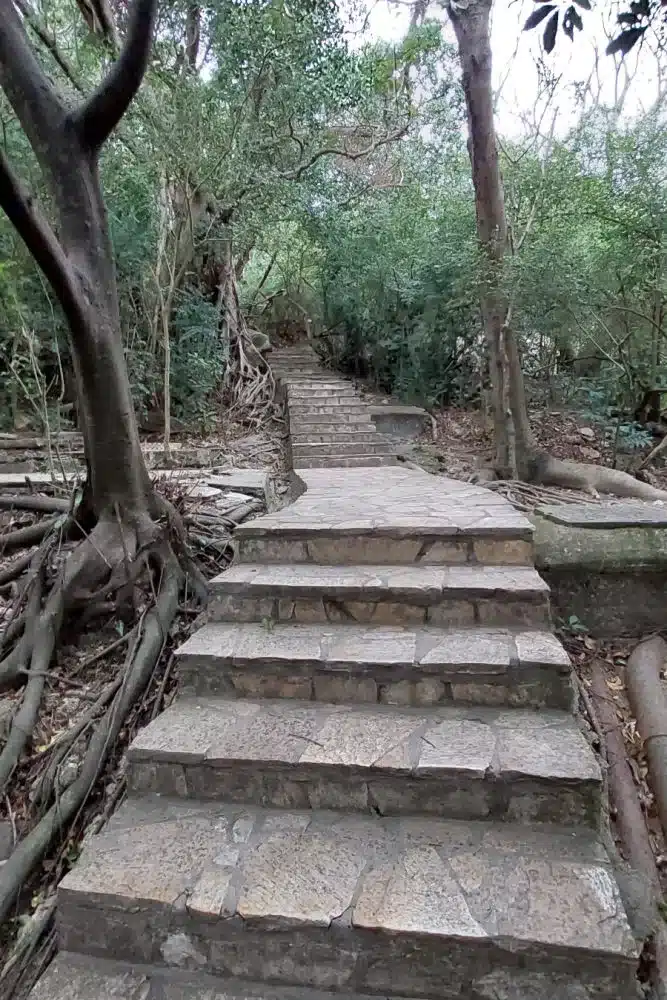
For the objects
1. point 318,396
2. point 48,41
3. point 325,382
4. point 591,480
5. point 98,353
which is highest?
point 48,41

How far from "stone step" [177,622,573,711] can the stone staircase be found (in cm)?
375

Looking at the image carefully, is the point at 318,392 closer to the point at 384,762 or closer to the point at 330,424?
the point at 330,424

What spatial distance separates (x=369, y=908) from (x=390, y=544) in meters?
1.63

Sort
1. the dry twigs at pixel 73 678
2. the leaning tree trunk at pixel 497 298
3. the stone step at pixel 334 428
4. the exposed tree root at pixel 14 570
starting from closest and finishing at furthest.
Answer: the dry twigs at pixel 73 678 → the exposed tree root at pixel 14 570 → the leaning tree trunk at pixel 497 298 → the stone step at pixel 334 428

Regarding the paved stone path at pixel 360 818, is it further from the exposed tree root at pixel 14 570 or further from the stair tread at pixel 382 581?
the exposed tree root at pixel 14 570

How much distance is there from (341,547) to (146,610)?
1.13 m

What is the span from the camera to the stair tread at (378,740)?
1902 mm

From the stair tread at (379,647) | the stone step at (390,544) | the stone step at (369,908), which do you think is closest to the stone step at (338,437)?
the stone step at (390,544)

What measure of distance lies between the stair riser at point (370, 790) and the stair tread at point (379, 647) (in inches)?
→ 16.9

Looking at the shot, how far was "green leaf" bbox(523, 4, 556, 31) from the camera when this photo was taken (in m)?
1.81

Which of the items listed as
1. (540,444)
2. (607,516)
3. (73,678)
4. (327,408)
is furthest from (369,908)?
(327,408)

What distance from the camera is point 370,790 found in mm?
1963

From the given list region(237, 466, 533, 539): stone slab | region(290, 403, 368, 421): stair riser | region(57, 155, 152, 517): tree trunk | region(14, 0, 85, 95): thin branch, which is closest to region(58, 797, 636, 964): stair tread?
region(237, 466, 533, 539): stone slab

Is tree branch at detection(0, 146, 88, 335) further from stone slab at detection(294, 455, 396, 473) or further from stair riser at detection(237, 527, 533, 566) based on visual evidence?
stone slab at detection(294, 455, 396, 473)
